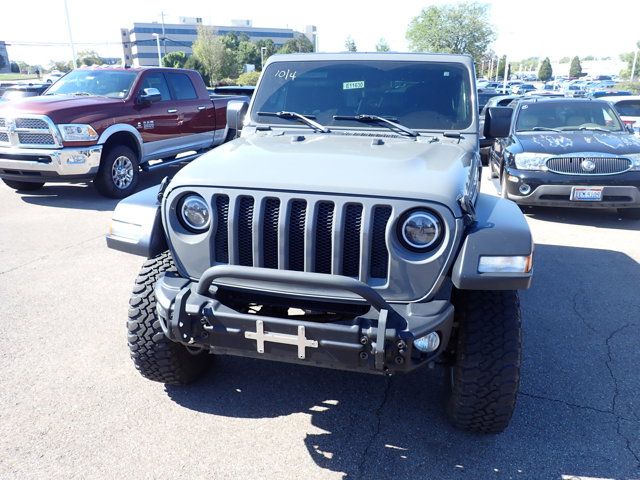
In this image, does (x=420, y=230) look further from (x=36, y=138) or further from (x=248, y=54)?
(x=248, y=54)

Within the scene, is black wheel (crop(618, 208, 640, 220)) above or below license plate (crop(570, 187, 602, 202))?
below

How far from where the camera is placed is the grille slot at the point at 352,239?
2502mm

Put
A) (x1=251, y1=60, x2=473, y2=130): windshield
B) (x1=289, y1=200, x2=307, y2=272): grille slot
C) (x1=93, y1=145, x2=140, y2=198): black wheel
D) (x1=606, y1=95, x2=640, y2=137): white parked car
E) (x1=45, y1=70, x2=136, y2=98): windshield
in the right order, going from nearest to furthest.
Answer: (x1=289, y1=200, x2=307, y2=272): grille slot, (x1=251, y1=60, x2=473, y2=130): windshield, (x1=93, y1=145, x2=140, y2=198): black wheel, (x1=45, y1=70, x2=136, y2=98): windshield, (x1=606, y1=95, x2=640, y2=137): white parked car

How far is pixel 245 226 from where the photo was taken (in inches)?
104

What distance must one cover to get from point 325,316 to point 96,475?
1.33 metres

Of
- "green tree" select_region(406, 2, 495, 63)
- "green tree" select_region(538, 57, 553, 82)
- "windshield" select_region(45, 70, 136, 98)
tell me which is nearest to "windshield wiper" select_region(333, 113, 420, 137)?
"windshield" select_region(45, 70, 136, 98)

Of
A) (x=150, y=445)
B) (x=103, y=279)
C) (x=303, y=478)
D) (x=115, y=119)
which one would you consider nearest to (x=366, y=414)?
(x=303, y=478)

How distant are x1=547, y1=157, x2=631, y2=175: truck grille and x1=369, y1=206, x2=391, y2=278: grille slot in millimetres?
5311

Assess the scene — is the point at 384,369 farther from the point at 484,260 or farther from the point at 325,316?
the point at 484,260

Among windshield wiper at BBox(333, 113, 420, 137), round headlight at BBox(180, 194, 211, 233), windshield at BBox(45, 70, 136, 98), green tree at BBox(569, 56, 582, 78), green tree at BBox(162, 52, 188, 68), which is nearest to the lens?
round headlight at BBox(180, 194, 211, 233)

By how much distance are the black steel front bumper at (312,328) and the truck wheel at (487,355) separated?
10.1 inches

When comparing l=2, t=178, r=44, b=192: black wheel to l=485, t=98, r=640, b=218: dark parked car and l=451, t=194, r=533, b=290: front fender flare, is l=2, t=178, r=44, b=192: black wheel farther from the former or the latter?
l=451, t=194, r=533, b=290: front fender flare

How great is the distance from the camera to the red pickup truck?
7.63 metres

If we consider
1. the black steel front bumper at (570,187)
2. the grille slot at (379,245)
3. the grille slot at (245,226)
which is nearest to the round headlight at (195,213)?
the grille slot at (245,226)
